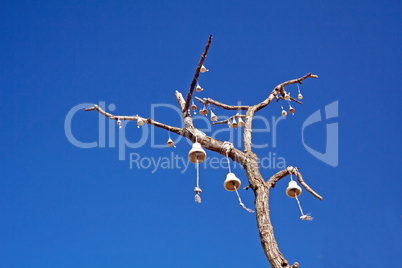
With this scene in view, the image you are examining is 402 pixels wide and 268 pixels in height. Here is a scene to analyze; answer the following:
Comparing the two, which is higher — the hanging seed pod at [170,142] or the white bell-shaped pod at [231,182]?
the hanging seed pod at [170,142]

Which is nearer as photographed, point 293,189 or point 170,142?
point 293,189

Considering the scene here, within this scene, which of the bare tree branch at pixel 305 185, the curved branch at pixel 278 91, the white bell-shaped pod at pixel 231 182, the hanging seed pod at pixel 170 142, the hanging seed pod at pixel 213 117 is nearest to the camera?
the bare tree branch at pixel 305 185

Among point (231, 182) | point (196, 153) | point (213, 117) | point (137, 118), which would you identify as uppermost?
point (213, 117)

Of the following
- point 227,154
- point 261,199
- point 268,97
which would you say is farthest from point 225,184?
point 268,97

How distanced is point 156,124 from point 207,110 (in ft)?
5.86

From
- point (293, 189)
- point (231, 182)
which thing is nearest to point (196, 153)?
point (231, 182)

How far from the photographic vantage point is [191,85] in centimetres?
577

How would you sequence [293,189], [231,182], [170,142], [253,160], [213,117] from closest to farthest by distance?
[253,160]
[231,182]
[293,189]
[170,142]
[213,117]

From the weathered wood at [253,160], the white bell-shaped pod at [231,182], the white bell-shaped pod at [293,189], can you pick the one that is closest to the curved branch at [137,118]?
the weathered wood at [253,160]

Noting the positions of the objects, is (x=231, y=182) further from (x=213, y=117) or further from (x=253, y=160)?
(x=213, y=117)

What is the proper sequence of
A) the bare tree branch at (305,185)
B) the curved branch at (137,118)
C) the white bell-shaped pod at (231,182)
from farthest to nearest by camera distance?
1. the curved branch at (137,118)
2. the white bell-shaped pod at (231,182)
3. the bare tree branch at (305,185)

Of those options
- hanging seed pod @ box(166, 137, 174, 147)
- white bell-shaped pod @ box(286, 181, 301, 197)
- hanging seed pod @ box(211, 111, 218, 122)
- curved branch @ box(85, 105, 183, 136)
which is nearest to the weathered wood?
curved branch @ box(85, 105, 183, 136)

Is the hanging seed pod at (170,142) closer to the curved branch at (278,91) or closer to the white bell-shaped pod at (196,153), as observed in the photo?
the curved branch at (278,91)

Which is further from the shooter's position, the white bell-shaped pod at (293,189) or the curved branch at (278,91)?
the curved branch at (278,91)
